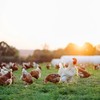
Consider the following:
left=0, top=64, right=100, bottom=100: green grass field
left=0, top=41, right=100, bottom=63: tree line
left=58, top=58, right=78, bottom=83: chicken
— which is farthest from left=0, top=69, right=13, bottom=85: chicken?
left=0, top=41, right=100, bottom=63: tree line

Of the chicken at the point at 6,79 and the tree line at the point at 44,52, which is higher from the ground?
the tree line at the point at 44,52

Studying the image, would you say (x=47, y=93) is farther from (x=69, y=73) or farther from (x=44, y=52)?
(x=44, y=52)

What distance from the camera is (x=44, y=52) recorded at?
136ft

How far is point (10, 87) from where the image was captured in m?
11.6

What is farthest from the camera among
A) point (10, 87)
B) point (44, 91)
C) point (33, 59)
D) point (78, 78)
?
point (33, 59)

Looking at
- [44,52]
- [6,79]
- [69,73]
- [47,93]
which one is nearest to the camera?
[47,93]

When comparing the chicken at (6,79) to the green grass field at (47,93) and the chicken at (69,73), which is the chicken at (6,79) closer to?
the green grass field at (47,93)

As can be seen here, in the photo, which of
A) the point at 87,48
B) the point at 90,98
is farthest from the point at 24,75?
the point at 87,48

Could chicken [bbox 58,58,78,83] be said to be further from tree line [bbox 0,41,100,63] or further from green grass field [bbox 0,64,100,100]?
tree line [bbox 0,41,100,63]

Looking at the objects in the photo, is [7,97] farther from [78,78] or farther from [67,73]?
[78,78]

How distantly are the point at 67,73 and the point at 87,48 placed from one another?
33813mm

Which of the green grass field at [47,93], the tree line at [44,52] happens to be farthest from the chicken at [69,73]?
the tree line at [44,52]

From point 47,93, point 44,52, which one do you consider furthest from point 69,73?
point 44,52

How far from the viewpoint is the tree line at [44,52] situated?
3471 cm
